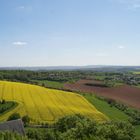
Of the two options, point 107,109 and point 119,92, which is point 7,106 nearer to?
point 107,109

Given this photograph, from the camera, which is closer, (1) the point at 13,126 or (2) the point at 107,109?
(1) the point at 13,126

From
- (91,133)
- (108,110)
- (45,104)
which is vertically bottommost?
(108,110)

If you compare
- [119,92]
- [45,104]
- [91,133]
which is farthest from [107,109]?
[91,133]

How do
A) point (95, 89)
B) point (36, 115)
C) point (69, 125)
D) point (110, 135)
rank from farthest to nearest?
point (95, 89) → point (36, 115) → point (69, 125) → point (110, 135)

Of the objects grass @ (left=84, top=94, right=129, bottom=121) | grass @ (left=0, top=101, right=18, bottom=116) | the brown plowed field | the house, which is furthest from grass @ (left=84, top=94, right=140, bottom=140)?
the house

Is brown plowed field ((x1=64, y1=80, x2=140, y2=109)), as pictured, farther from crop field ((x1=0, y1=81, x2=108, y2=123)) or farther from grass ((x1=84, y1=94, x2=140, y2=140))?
crop field ((x1=0, y1=81, x2=108, y2=123))

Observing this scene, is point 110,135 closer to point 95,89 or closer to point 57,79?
point 95,89

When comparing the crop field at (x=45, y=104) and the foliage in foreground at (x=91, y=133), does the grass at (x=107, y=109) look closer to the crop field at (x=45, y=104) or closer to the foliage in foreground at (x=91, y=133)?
the crop field at (x=45, y=104)

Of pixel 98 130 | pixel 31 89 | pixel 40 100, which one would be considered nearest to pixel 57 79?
pixel 31 89
